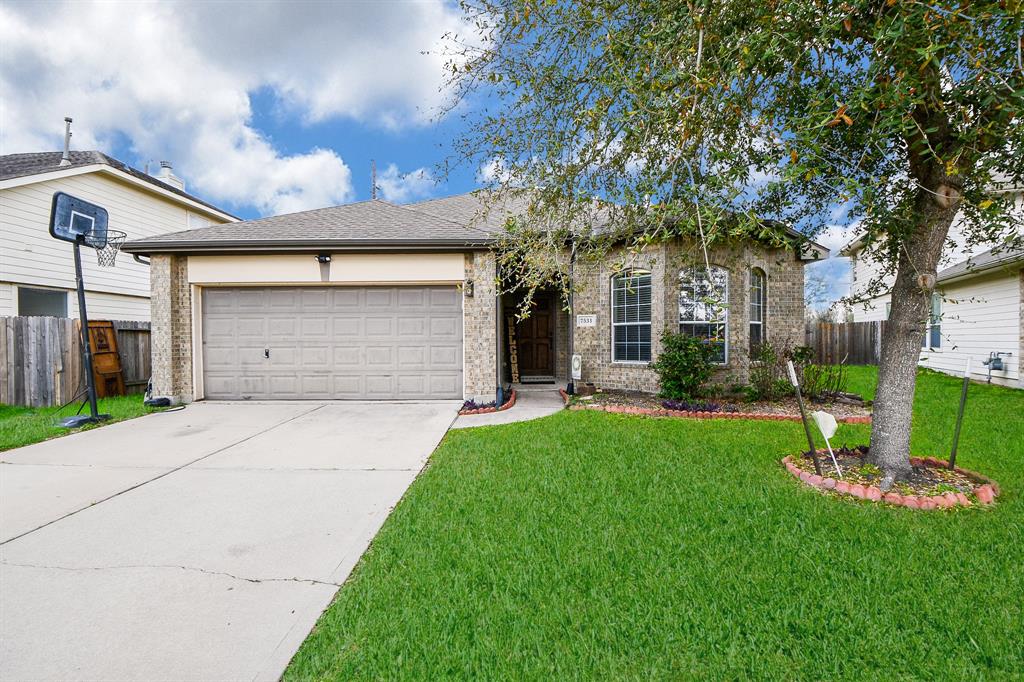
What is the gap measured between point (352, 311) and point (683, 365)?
6.19 metres

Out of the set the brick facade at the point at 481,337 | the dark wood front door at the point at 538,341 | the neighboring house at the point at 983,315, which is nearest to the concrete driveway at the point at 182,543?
the brick facade at the point at 481,337

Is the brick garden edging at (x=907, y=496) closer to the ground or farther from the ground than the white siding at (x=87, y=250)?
closer to the ground

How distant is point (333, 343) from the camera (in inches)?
330

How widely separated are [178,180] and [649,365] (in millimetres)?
18353

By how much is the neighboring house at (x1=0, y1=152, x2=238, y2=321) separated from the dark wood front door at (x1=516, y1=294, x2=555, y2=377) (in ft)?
38.3

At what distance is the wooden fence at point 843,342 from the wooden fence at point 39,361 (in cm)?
2134

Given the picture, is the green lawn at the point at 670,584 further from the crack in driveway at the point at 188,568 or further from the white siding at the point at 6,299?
the white siding at the point at 6,299

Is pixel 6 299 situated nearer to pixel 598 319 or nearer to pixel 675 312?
pixel 598 319

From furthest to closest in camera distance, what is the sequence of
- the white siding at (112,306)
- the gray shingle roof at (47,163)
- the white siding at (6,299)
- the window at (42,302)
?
the white siding at (112,306) → the gray shingle roof at (47,163) → the window at (42,302) → the white siding at (6,299)

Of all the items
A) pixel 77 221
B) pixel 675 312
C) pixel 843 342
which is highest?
pixel 77 221

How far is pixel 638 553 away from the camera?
281 cm

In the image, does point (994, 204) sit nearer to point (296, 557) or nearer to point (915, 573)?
point (915, 573)

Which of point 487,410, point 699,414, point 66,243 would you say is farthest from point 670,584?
point 66,243

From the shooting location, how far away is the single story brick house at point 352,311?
316 inches
